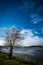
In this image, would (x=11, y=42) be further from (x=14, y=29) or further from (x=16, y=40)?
(x=14, y=29)

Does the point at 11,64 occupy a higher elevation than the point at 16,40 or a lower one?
lower

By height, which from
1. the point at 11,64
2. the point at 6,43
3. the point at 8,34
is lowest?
the point at 11,64

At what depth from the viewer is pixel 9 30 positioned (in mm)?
11422

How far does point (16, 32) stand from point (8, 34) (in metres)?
0.85

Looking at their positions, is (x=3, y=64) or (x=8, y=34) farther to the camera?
(x=8, y=34)

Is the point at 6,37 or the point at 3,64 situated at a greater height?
the point at 6,37

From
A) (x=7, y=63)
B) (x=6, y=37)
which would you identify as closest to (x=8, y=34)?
(x=6, y=37)

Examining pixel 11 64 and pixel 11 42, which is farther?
pixel 11 42

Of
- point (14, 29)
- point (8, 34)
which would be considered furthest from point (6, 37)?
point (14, 29)

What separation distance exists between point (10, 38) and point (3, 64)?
364 cm

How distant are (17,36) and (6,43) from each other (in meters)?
1.37

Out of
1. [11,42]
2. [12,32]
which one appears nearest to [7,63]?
[11,42]

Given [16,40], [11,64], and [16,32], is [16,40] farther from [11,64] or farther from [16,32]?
[11,64]

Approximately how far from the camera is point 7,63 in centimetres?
825
